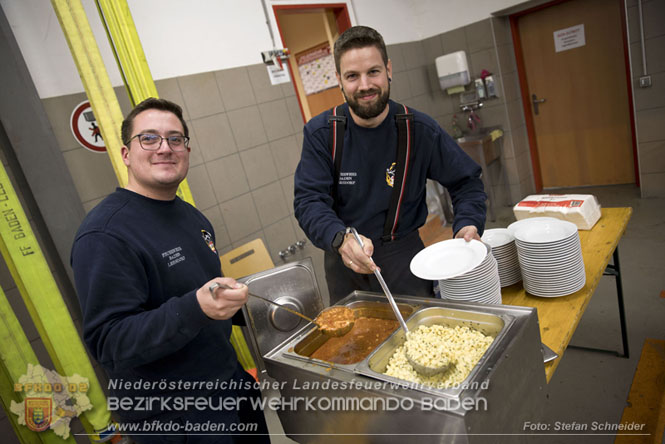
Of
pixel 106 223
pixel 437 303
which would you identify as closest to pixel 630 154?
pixel 437 303

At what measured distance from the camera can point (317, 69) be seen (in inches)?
188

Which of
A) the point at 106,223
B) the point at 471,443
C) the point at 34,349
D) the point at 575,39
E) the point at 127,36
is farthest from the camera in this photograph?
the point at 575,39

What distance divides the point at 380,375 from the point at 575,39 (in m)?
5.17

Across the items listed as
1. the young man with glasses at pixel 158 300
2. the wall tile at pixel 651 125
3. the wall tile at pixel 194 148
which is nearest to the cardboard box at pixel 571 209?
the young man with glasses at pixel 158 300

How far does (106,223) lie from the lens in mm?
1155

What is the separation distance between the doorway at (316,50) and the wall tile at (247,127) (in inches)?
39.8

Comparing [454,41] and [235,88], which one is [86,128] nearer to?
[235,88]

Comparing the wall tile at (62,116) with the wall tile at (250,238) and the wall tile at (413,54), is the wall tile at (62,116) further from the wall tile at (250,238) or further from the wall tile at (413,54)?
the wall tile at (413,54)

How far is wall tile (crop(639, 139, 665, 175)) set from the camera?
4098 millimetres

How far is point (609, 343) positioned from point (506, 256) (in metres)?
1.46

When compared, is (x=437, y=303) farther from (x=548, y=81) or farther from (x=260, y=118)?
(x=548, y=81)

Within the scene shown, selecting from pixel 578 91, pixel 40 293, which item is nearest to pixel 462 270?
pixel 40 293

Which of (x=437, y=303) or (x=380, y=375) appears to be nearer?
(x=380, y=375)

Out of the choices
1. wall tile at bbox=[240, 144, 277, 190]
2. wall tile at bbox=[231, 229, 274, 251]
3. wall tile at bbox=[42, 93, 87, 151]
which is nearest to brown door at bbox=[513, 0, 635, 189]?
wall tile at bbox=[240, 144, 277, 190]
